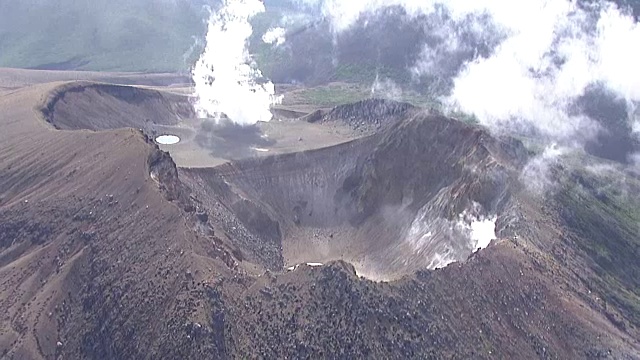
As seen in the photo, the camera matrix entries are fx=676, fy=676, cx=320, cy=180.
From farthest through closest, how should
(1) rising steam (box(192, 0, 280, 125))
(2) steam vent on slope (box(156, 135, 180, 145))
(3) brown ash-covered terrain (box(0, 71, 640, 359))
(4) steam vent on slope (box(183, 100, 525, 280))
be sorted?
(1) rising steam (box(192, 0, 280, 125))
(2) steam vent on slope (box(156, 135, 180, 145))
(4) steam vent on slope (box(183, 100, 525, 280))
(3) brown ash-covered terrain (box(0, 71, 640, 359))

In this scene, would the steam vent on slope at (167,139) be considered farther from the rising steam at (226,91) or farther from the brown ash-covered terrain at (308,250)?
the rising steam at (226,91)

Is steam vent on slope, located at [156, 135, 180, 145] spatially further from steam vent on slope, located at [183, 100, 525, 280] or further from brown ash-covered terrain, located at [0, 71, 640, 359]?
steam vent on slope, located at [183, 100, 525, 280]

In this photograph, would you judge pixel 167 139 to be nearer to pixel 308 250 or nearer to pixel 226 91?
pixel 226 91

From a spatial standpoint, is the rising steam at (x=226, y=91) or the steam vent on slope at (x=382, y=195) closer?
the steam vent on slope at (x=382, y=195)

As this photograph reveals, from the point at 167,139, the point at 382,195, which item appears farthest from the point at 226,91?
the point at 382,195

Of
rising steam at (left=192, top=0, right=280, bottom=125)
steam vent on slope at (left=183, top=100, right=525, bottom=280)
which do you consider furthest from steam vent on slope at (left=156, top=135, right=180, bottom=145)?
steam vent on slope at (left=183, top=100, right=525, bottom=280)

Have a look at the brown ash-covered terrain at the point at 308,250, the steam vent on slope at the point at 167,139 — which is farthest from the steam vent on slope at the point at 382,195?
the steam vent on slope at the point at 167,139

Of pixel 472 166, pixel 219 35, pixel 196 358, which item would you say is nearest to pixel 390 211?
pixel 472 166

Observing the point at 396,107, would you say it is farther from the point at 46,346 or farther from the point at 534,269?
the point at 46,346
